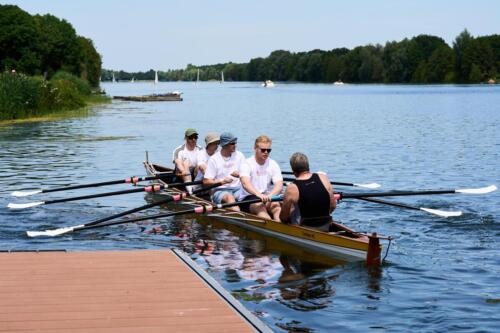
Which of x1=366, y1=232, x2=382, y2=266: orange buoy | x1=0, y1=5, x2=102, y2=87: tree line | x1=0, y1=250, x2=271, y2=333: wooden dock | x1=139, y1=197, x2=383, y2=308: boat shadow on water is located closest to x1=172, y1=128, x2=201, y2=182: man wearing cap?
x1=139, y1=197, x2=383, y2=308: boat shadow on water

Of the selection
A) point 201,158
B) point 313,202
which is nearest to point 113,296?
point 313,202

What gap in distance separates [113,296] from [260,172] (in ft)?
19.9

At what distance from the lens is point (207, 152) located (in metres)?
17.6

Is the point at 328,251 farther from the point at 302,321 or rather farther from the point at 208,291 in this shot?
the point at 208,291

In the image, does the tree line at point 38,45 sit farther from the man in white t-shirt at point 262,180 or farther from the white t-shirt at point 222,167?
the man in white t-shirt at point 262,180

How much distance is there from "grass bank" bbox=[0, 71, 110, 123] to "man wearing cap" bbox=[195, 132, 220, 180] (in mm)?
31421

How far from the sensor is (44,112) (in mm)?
55906

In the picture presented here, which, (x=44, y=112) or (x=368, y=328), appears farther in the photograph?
(x=44, y=112)

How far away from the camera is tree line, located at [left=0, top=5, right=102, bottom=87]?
302 ft

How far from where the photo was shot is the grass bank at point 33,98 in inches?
1880

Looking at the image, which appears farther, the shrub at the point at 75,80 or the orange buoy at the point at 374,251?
the shrub at the point at 75,80

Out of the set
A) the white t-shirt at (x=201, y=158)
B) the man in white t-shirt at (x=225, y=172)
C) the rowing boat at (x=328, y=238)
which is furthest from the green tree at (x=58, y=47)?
the rowing boat at (x=328, y=238)

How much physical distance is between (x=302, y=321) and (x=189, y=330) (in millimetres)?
2517

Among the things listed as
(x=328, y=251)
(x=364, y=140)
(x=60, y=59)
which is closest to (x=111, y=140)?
(x=364, y=140)
